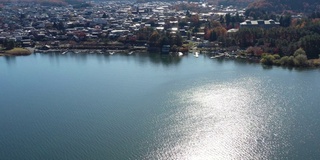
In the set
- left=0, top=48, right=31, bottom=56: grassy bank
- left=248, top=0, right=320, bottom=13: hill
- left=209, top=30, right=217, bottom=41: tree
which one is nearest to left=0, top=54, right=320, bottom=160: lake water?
left=0, top=48, right=31, bottom=56: grassy bank

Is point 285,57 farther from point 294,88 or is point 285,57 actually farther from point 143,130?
point 143,130

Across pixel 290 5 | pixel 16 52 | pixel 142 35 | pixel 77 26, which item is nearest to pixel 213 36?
pixel 142 35

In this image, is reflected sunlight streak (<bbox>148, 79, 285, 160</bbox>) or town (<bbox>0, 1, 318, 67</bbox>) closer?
reflected sunlight streak (<bbox>148, 79, 285, 160</bbox>)

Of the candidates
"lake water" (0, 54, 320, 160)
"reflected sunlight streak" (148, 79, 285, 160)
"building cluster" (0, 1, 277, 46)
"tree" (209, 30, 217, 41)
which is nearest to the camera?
"reflected sunlight streak" (148, 79, 285, 160)

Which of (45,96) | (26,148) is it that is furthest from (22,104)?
(26,148)

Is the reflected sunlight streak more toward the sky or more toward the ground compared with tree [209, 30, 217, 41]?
more toward the ground

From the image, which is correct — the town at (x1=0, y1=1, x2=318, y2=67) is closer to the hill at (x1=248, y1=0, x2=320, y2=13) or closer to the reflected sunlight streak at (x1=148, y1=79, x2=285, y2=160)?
the hill at (x1=248, y1=0, x2=320, y2=13)

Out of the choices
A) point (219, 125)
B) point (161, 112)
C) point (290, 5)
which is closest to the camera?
point (219, 125)

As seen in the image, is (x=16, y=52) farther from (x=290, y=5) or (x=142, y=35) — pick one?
(x=290, y=5)

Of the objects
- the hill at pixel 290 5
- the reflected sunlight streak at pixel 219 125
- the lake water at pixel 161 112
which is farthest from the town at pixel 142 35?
the reflected sunlight streak at pixel 219 125

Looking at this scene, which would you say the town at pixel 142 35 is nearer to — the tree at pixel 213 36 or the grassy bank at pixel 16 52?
the tree at pixel 213 36
